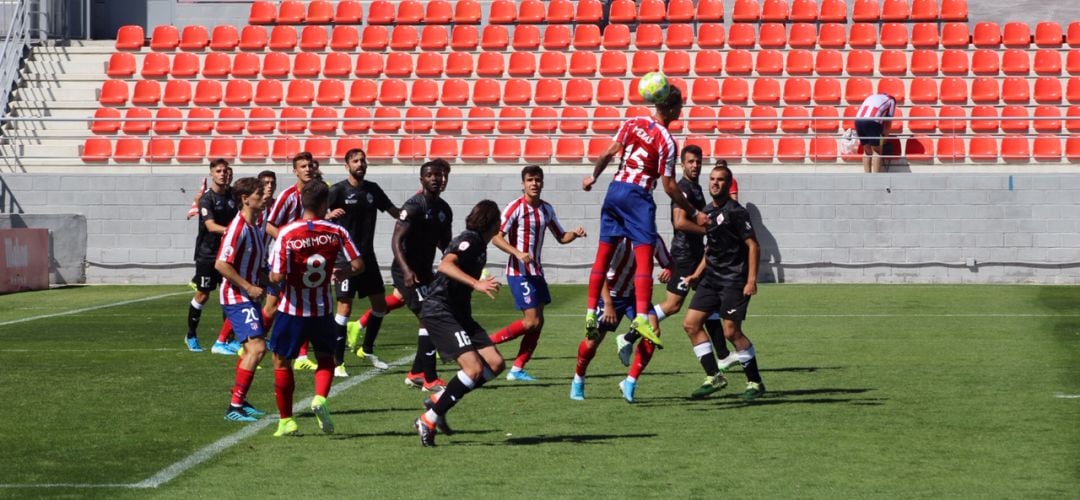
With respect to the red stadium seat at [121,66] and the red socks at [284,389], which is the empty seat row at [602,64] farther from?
the red socks at [284,389]

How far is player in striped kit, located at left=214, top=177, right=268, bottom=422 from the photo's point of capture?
10.9 metres

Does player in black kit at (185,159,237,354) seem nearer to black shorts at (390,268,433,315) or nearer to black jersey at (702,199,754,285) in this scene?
black shorts at (390,268,433,315)

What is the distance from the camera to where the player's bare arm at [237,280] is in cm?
1049

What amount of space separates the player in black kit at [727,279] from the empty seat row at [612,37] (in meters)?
18.8

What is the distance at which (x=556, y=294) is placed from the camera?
23.7 meters

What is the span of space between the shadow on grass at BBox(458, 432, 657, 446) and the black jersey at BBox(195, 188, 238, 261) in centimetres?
674

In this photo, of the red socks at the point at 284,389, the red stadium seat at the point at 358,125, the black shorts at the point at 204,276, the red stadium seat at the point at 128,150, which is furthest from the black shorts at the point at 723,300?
the red stadium seat at the point at 128,150

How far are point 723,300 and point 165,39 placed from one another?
904 inches

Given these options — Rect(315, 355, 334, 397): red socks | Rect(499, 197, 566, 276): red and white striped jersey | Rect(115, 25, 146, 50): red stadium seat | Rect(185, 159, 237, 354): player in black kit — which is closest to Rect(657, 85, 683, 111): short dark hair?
Rect(499, 197, 566, 276): red and white striped jersey

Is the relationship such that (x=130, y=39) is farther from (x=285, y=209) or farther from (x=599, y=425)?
(x=599, y=425)

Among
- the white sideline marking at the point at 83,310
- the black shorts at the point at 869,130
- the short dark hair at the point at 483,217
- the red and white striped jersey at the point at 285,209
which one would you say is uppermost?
the black shorts at the point at 869,130

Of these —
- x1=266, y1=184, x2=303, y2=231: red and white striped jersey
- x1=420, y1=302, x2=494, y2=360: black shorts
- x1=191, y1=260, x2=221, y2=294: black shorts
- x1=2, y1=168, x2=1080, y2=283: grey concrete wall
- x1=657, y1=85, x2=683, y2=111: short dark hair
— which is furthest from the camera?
x1=2, y1=168, x2=1080, y2=283: grey concrete wall

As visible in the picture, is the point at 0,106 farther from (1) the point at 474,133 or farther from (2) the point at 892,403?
(2) the point at 892,403

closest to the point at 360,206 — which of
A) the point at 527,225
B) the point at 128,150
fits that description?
the point at 527,225
